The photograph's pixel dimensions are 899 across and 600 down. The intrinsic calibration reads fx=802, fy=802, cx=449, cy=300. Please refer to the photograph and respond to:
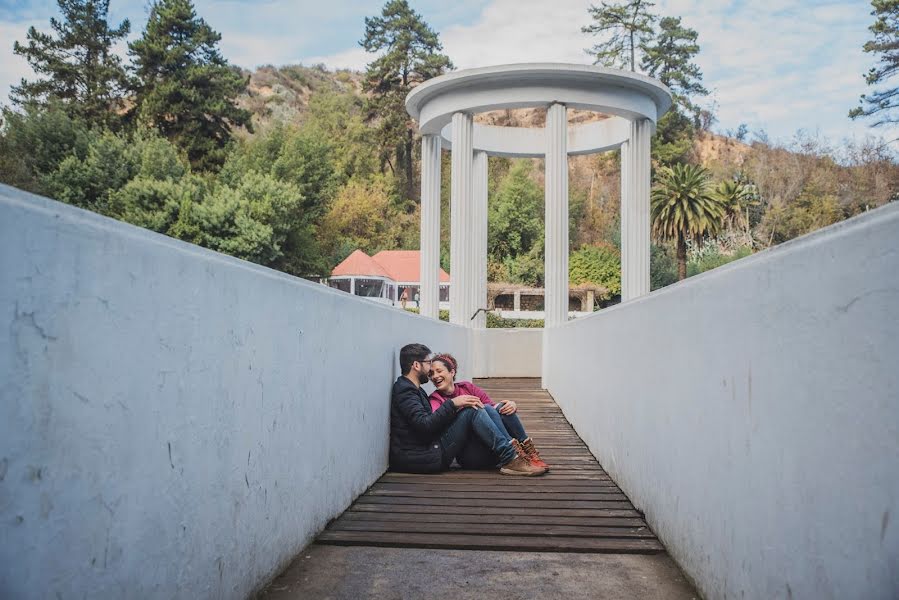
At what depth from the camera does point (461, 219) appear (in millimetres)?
16469

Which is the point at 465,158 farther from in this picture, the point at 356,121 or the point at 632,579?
the point at 356,121

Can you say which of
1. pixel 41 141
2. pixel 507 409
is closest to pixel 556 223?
pixel 507 409

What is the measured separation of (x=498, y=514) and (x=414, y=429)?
1.48m

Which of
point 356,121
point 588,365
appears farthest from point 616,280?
point 588,365

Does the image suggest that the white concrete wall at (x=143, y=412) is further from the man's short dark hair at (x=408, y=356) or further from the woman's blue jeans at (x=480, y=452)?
the woman's blue jeans at (x=480, y=452)

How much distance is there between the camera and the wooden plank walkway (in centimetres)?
378

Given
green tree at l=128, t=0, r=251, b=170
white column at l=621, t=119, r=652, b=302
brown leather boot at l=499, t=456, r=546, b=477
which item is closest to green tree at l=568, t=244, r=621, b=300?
green tree at l=128, t=0, r=251, b=170

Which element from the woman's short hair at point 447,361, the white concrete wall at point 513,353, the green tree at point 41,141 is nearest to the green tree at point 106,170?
the green tree at point 41,141

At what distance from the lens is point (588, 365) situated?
300 inches

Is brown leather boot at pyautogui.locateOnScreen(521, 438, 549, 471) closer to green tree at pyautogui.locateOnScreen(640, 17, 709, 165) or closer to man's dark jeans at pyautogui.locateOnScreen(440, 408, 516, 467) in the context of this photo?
man's dark jeans at pyautogui.locateOnScreen(440, 408, 516, 467)

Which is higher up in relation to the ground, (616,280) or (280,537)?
(616,280)

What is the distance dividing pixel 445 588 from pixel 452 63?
61.5m

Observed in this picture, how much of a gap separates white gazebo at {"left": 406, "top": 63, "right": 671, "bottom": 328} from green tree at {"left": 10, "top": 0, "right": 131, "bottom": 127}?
35594 mm

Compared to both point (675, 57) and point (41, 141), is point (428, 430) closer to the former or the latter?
point (41, 141)
